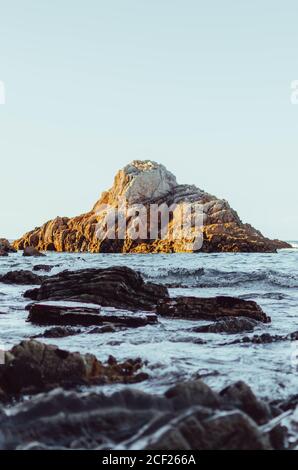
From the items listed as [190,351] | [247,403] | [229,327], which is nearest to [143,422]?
[247,403]

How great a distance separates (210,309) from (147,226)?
95.6m

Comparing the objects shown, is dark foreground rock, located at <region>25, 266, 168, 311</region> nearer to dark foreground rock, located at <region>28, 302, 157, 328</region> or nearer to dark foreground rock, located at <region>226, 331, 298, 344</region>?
dark foreground rock, located at <region>28, 302, 157, 328</region>

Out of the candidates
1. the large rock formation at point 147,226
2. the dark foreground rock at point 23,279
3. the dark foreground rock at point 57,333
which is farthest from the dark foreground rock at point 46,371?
the large rock formation at point 147,226

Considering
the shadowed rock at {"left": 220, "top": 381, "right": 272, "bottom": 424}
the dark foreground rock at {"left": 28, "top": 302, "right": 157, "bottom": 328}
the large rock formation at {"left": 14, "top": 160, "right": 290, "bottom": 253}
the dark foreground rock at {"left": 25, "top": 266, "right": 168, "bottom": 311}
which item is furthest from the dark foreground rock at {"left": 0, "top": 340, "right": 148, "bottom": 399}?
the large rock formation at {"left": 14, "top": 160, "right": 290, "bottom": 253}

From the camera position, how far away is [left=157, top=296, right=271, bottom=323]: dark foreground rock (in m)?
10.9

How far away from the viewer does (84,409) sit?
4148mm

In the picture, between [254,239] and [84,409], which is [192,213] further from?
[84,409]

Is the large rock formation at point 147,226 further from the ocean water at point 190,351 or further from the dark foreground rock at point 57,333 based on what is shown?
the dark foreground rock at point 57,333

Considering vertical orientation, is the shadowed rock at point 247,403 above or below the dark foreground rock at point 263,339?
above

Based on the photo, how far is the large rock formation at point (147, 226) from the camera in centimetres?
8788

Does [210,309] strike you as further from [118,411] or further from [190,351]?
[118,411]

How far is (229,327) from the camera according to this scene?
9391 mm

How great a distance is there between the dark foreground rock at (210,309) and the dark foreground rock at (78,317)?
1.10 m

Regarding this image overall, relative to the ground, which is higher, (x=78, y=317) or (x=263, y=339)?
(x=78, y=317)
